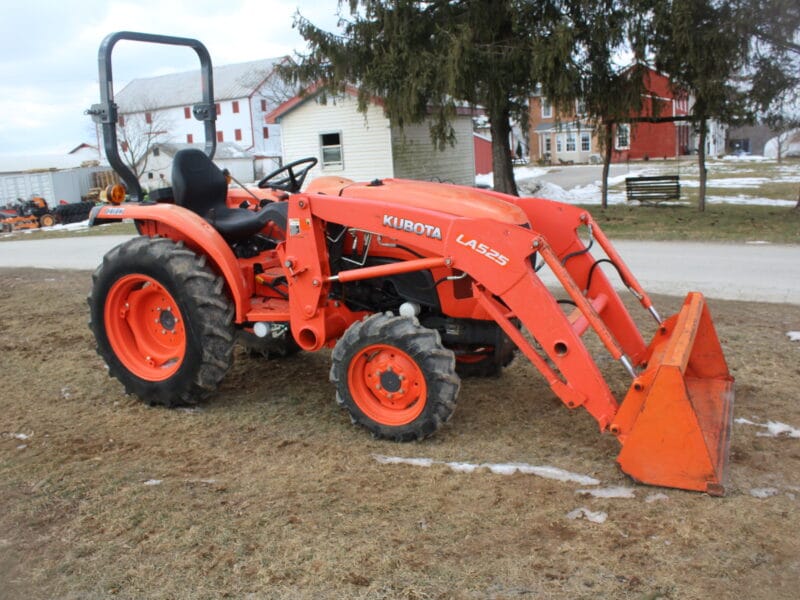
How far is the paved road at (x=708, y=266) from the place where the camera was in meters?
8.39

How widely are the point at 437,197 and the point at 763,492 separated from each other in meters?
2.34

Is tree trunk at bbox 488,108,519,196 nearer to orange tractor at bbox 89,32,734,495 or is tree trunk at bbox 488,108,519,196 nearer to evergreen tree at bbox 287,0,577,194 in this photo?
evergreen tree at bbox 287,0,577,194

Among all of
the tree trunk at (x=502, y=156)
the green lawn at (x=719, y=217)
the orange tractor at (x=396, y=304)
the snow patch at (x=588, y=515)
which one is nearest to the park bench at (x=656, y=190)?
the green lawn at (x=719, y=217)

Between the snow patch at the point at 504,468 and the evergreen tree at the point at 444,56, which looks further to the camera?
the evergreen tree at the point at 444,56

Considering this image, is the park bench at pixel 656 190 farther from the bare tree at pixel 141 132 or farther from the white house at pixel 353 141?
the bare tree at pixel 141 132

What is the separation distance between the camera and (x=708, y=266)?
390 inches

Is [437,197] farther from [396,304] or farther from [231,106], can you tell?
[231,106]

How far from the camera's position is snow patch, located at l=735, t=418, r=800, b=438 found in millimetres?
4348

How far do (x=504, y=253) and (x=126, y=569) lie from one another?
236 cm

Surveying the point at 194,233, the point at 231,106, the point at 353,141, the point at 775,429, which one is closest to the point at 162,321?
the point at 194,233

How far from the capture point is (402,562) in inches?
124

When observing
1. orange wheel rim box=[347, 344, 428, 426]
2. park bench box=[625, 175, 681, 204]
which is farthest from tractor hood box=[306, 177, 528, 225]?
park bench box=[625, 175, 681, 204]

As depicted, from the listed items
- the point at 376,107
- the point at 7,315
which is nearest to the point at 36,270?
the point at 7,315

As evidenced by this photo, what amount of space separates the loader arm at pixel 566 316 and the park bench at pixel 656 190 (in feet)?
53.9
